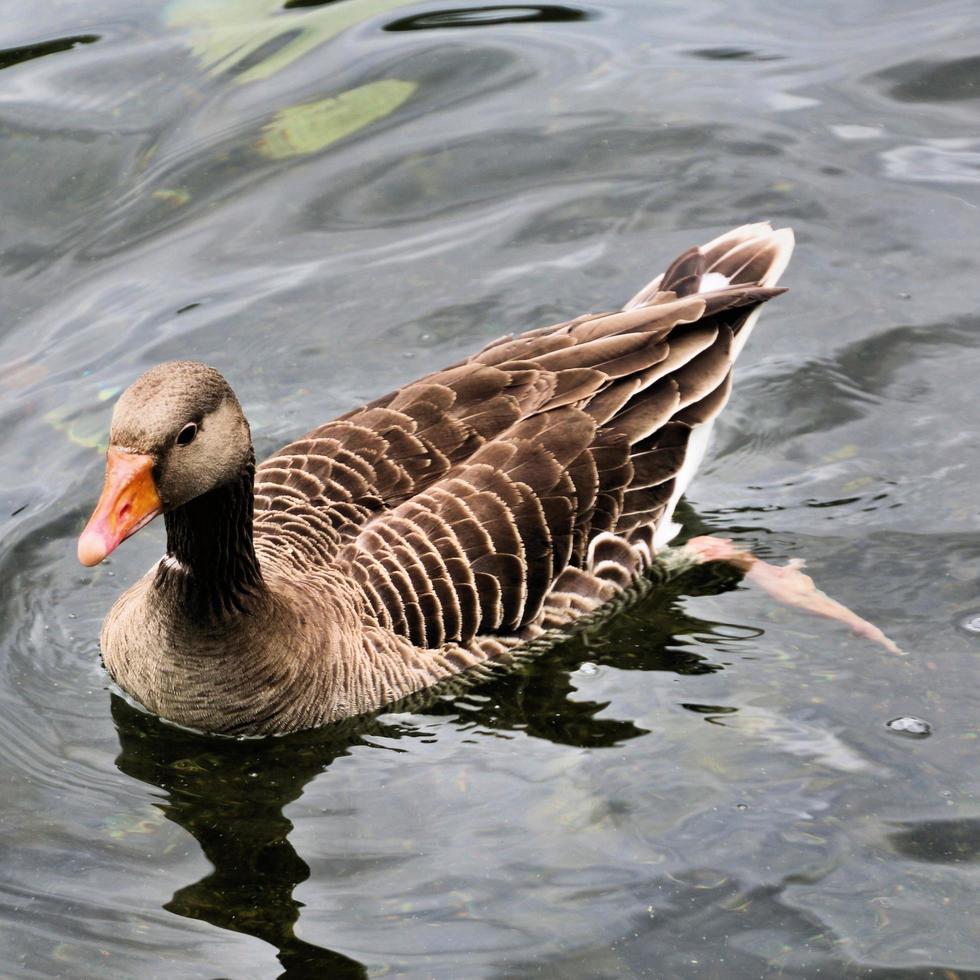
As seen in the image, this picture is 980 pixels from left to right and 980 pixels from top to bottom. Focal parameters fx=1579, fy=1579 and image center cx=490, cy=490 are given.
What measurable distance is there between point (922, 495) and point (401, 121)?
5.73 meters

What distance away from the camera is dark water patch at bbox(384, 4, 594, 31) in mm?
13992

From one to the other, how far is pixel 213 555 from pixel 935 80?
8.35 m

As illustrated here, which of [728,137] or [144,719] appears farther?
[728,137]

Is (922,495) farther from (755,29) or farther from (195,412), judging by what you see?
(755,29)

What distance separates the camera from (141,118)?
43.0ft

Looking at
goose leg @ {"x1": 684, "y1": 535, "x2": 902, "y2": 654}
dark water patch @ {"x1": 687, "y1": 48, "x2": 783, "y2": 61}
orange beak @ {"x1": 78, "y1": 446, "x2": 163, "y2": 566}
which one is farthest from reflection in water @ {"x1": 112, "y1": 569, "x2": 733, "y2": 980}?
dark water patch @ {"x1": 687, "y1": 48, "x2": 783, "y2": 61}

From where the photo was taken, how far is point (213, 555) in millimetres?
7586

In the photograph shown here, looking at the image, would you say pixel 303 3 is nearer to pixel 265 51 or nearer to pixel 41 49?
pixel 265 51

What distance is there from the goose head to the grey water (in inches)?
66.5

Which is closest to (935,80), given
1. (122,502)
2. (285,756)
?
(285,756)

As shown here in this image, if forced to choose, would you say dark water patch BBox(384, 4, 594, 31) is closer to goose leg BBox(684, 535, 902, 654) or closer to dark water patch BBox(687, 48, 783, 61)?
dark water patch BBox(687, 48, 783, 61)

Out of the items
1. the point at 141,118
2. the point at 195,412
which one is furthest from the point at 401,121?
the point at 195,412

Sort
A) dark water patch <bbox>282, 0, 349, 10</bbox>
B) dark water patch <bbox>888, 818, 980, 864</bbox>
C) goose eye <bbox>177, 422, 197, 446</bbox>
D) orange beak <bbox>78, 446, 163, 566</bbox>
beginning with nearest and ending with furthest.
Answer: orange beak <bbox>78, 446, 163, 566</bbox>, goose eye <bbox>177, 422, 197, 446</bbox>, dark water patch <bbox>888, 818, 980, 864</bbox>, dark water patch <bbox>282, 0, 349, 10</bbox>

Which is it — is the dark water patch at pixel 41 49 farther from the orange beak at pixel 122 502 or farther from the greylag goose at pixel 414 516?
the orange beak at pixel 122 502
